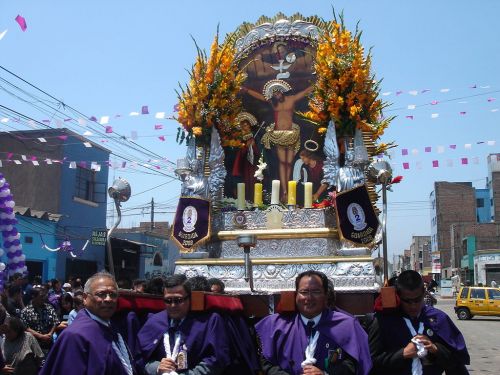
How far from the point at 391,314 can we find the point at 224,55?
729 cm

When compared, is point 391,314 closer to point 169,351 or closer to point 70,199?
point 169,351

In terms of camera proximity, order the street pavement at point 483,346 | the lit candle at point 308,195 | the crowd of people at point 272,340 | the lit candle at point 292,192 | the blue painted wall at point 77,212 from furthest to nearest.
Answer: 1. the blue painted wall at point 77,212
2. the street pavement at point 483,346
3. the lit candle at point 292,192
4. the lit candle at point 308,195
5. the crowd of people at point 272,340

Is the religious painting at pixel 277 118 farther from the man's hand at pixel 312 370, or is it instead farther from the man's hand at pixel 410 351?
the man's hand at pixel 312 370

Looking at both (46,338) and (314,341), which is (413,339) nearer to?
(314,341)

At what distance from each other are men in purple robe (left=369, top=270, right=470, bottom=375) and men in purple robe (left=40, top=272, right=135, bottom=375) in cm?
176

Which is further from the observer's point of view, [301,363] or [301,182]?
[301,182]

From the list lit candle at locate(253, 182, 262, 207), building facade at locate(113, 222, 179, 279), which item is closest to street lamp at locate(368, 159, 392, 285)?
lit candle at locate(253, 182, 262, 207)

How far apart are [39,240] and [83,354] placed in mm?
21121

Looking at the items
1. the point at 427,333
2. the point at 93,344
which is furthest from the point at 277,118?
the point at 93,344

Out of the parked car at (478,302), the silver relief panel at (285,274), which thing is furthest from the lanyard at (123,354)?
the parked car at (478,302)

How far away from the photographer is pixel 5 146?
26984 mm

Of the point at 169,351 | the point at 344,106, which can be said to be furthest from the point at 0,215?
the point at 169,351

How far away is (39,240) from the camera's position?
Result: 23.7 metres

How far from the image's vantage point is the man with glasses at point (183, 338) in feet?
15.0
